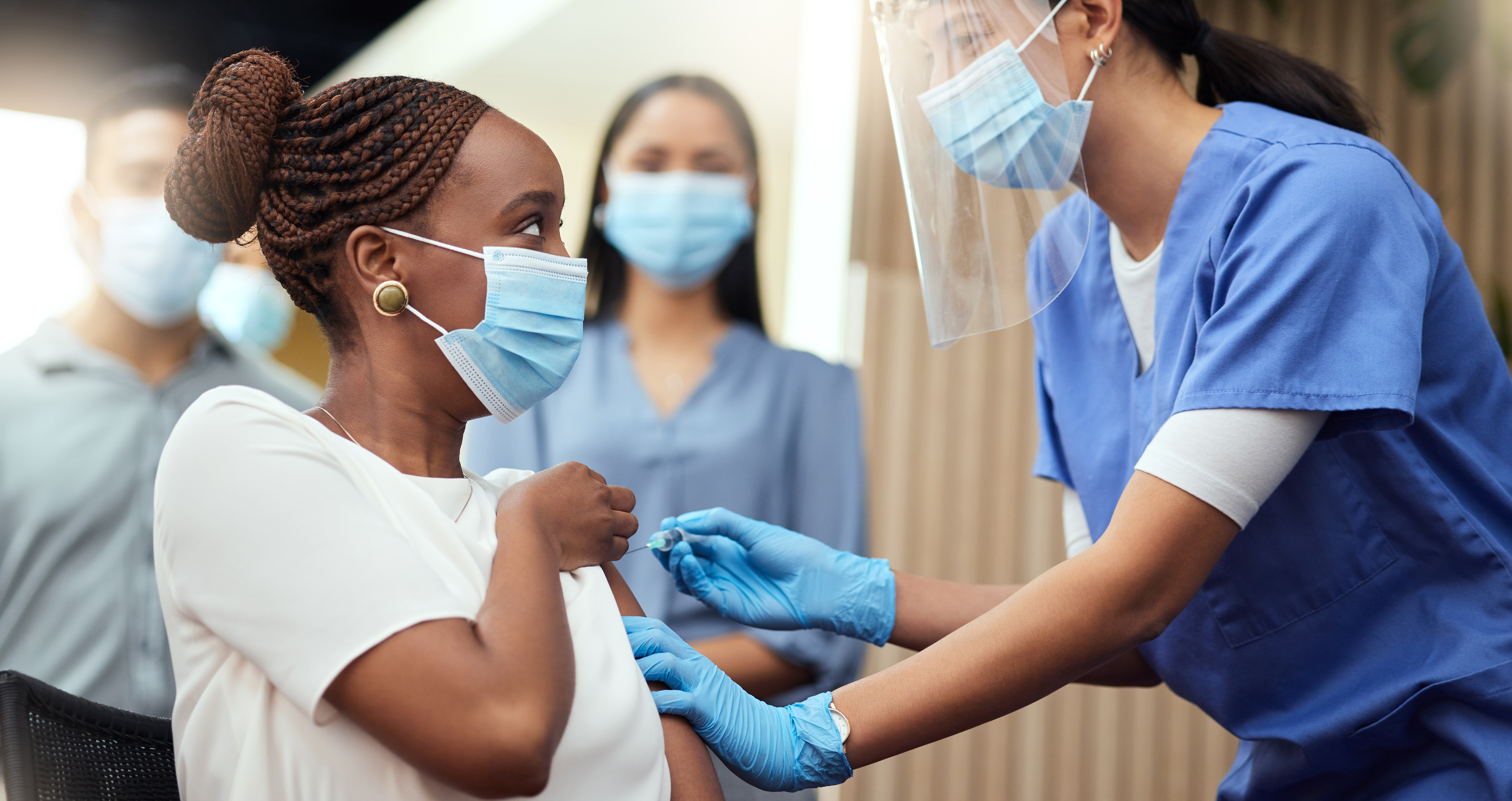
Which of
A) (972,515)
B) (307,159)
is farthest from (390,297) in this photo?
(972,515)

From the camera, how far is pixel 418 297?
1.00 meters

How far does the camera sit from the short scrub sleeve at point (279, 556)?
75 cm

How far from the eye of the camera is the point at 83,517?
199cm

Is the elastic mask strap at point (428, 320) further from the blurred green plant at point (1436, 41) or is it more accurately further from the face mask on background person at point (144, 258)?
the blurred green plant at point (1436, 41)

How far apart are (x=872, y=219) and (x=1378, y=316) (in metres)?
1.82

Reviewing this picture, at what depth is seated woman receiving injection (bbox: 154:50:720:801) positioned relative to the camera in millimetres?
755

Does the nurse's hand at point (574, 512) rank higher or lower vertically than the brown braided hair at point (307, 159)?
lower

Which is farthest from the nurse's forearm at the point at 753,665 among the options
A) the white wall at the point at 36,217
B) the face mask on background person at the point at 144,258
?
the white wall at the point at 36,217

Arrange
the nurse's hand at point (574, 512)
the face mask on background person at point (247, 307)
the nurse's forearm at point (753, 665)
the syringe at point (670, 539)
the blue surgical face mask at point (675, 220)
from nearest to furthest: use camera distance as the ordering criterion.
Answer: the nurse's hand at point (574, 512), the syringe at point (670, 539), the nurse's forearm at point (753, 665), the blue surgical face mask at point (675, 220), the face mask on background person at point (247, 307)

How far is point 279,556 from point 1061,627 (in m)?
0.69

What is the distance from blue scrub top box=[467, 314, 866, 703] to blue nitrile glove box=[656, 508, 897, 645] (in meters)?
0.52

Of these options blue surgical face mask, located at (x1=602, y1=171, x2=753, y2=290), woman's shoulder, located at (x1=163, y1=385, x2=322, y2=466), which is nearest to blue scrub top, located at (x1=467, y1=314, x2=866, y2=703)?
blue surgical face mask, located at (x1=602, y1=171, x2=753, y2=290)

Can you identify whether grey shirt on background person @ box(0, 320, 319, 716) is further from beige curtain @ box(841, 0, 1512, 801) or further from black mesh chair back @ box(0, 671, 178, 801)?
beige curtain @ box(841, 0, 1512, 801)

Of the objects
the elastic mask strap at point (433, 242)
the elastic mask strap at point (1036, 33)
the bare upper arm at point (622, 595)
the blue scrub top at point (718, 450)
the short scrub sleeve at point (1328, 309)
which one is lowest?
the blue scrub top at point (718, 450)
